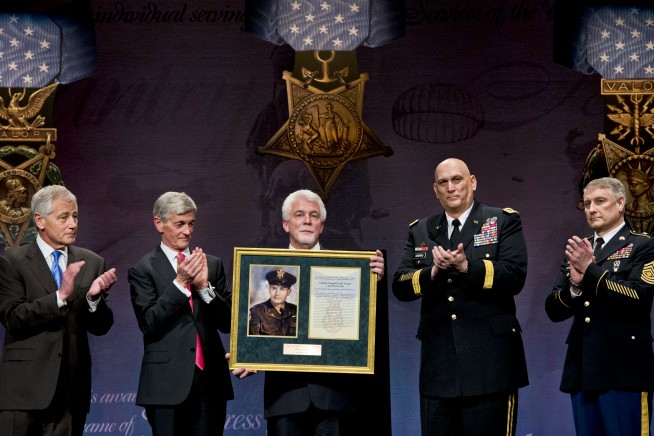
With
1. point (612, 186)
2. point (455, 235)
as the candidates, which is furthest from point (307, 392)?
point (612, 186)

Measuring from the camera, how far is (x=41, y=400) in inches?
164

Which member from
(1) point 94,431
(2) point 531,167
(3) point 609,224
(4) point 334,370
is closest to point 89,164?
(1) point 94,431

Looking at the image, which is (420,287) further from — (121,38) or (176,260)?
(121,38)

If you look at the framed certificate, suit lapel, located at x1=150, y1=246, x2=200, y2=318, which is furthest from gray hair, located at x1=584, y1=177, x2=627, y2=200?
suit lapel, located at x1=150, y1=246, x2=200, y2=318

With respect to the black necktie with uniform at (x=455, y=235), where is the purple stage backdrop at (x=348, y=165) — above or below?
above

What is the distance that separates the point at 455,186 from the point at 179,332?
142 cm

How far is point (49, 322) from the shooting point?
14.0ft

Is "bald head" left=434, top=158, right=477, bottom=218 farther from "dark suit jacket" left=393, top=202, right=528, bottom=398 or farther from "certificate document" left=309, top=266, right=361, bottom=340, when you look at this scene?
"certificate document" left=309, top=266, right=361, bottom=340

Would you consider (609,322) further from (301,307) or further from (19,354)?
(19,354)

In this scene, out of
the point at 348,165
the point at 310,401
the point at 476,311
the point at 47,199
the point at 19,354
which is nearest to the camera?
the point at 310,401

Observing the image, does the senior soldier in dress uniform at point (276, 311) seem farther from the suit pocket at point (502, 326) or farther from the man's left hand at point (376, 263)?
the suit pocket at point (502, 326)

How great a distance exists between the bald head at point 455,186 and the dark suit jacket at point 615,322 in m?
0.63

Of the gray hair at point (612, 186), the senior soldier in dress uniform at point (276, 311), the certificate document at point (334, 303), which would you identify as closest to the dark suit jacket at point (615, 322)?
the gray hair at point (612, 186)

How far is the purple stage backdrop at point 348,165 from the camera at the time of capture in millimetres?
5363
